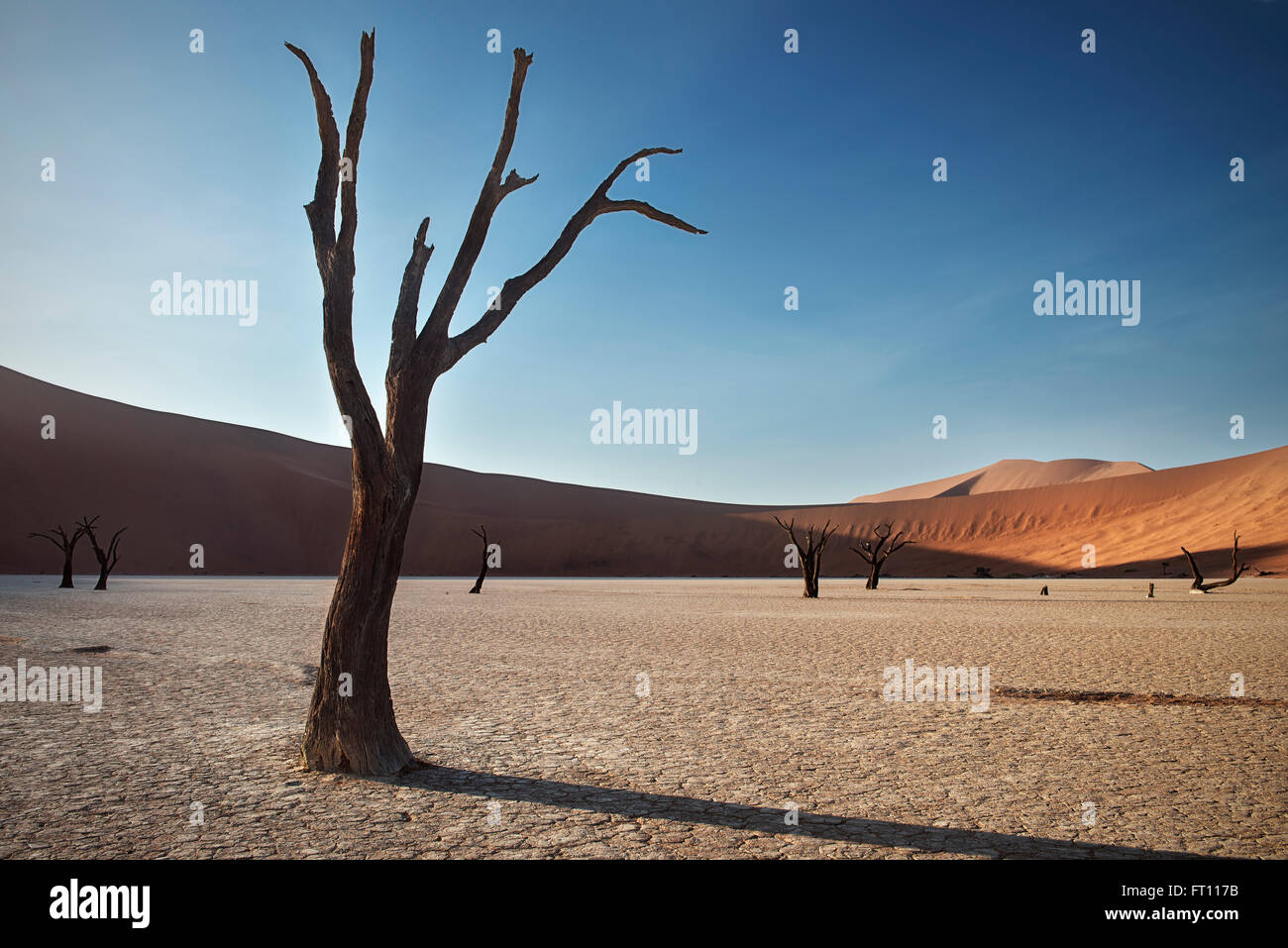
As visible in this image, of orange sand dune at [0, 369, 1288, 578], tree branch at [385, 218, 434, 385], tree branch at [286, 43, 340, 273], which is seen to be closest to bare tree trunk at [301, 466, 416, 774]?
tree branch at [385, 218, 434, 385]

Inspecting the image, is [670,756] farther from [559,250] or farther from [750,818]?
[559,250]

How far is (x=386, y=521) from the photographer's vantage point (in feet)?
22.2

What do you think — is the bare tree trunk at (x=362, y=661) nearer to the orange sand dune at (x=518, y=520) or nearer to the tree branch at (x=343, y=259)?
the tree branch at (x=343, y=259)

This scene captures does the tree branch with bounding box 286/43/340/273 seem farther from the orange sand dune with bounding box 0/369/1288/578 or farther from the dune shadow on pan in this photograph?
the orange sand dune with bounding box 0/369/1288/578

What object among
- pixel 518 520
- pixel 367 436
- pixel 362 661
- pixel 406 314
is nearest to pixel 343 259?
pixel 406 314

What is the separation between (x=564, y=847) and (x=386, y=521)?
3132 millimetres

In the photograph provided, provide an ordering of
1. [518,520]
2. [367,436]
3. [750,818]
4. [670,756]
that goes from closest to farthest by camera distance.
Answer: [750,818] → [367,436] → [670,756] → [518,520]

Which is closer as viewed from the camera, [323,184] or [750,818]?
[750,818]

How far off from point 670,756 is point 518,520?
96.2 m

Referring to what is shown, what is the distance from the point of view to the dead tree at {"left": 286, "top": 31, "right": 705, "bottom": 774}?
21.8ft

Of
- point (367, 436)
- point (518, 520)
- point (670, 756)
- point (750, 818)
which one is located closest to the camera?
point (750, 818)

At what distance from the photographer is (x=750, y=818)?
5.52m
